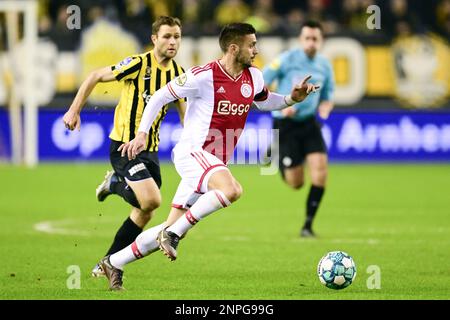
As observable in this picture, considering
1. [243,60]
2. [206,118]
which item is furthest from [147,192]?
[243,60]

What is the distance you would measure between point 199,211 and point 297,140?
4915mm

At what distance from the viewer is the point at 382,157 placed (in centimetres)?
2305

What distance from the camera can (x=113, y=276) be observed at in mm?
8695

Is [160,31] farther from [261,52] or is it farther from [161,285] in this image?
[261,52]

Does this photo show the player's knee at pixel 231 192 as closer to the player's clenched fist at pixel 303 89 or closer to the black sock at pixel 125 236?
the player's clenched fist at pixel 303 89

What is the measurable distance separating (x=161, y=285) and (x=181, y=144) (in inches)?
45.1

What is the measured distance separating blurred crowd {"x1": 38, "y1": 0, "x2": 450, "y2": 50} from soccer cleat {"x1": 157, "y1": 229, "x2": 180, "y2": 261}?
14740mm

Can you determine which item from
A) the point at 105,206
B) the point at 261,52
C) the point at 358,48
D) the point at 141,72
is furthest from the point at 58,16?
the point at 141,72

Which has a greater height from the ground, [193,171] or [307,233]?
[193,171]

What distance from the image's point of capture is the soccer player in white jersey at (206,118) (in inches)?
338

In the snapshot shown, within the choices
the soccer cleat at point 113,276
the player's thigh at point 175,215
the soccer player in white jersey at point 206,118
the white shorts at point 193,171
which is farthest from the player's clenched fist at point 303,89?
the soccer cleat at point 113,276

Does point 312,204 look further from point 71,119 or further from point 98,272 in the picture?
point 71,119

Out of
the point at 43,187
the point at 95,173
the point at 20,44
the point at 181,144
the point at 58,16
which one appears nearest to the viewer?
the point at 181,144

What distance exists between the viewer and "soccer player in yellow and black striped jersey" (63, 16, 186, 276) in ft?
29.6
